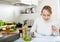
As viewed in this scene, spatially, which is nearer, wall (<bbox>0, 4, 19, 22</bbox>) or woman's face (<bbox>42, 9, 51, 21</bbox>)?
woman's face (<bbox>42, 9, 51, 21</bbox>)

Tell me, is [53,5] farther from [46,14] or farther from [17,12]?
[17,12]

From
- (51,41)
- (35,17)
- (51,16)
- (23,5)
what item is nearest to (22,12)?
(23,5)

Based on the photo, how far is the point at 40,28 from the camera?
1780 mm

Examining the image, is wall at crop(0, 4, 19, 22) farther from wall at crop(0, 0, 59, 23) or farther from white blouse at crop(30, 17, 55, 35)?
white blouse at crop(30, 17, 55, 35)

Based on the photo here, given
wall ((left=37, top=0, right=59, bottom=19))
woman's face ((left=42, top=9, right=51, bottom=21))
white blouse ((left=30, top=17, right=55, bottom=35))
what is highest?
wall ((left=37, top=0, right=59, bottom=19))

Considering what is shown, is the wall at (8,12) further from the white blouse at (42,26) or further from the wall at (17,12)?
the white blouse at (42,26)

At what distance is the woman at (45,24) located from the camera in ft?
5.69

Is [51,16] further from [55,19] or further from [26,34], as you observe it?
[26,34]

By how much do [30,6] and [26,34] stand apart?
554 millimetres

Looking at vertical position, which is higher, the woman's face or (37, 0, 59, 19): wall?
(37, 0, 59, 19): wall

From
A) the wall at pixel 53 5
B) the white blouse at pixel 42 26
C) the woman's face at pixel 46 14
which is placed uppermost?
the wall at pixel 53 5

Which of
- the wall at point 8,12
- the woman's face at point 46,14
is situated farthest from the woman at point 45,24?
the wall at point 8,12

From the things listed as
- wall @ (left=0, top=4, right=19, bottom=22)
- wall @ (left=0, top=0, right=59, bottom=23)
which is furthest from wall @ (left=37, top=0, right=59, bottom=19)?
wall @ (left=0, top=4, right=19, bottom=22)

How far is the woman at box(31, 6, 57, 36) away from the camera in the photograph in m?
1.73
